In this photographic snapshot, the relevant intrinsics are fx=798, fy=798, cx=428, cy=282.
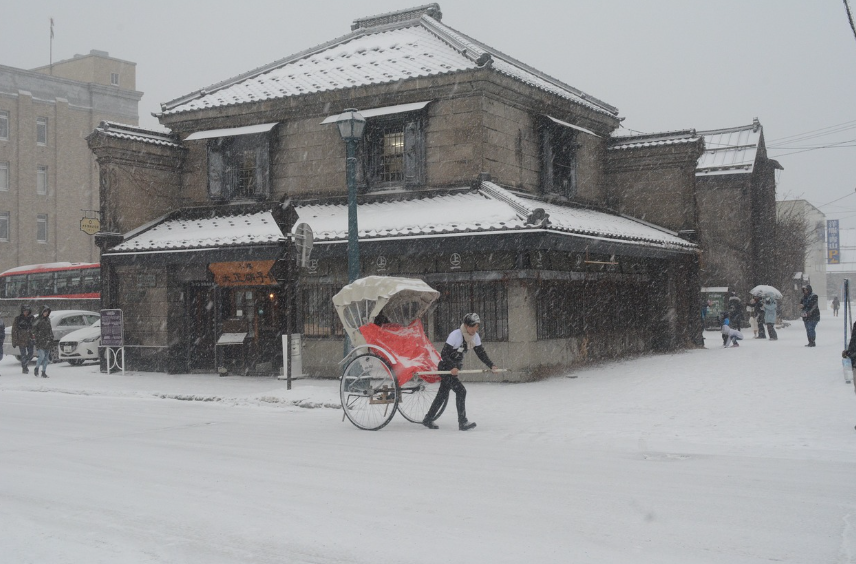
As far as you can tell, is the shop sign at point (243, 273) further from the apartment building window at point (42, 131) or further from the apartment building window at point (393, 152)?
the apartment building window at point (42, 131)

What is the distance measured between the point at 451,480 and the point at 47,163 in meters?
56.1

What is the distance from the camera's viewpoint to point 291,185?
69.8 ft

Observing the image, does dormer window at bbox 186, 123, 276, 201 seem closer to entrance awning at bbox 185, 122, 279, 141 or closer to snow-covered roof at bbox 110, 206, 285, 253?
entrance awning at bbox 185, 122, 279, 141

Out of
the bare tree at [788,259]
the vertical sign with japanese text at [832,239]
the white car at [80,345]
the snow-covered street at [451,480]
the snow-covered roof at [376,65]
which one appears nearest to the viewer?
the snow-covered street at [451,480]

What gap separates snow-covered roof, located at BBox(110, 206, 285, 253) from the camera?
64.5 feet

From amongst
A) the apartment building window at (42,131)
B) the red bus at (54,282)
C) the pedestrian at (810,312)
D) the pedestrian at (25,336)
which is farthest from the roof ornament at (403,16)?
the apartment building window at (42,131)

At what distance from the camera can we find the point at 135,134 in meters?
22.1

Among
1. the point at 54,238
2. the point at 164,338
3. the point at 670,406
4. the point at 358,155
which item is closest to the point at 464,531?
the point at 670,406

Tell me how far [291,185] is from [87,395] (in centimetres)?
731

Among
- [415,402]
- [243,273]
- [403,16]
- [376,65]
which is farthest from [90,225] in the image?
[415,402]

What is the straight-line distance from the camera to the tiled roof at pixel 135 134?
21734 millimetres

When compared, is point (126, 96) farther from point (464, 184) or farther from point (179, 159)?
point (464, 184)

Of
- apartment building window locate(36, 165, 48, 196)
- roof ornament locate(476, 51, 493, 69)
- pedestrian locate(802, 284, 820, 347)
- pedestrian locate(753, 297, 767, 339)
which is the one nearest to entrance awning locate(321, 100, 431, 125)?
roof ornament locate(476, 51, 493, 69)

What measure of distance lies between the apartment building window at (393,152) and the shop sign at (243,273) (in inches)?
131
